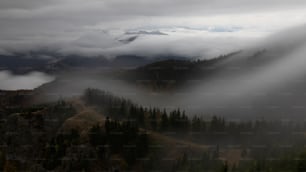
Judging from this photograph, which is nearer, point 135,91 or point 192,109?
point 192,109

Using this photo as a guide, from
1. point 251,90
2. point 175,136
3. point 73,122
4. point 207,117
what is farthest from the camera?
point 251,90

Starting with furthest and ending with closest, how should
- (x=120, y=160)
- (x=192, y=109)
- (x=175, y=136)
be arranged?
1. (x=192, y=109)
2. (x=175, y=136)
3. (x=120, y=160)

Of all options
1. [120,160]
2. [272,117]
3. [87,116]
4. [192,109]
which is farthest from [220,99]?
[120,160]

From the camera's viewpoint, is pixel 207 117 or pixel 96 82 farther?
pixel 96 82

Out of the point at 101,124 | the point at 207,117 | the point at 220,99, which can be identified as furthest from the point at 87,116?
the point at 220,99

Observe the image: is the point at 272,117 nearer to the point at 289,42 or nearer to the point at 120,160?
the point at 120,160

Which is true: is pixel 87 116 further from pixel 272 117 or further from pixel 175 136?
pixel 272 117

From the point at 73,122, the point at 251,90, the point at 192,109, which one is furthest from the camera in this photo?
the point at 251,90

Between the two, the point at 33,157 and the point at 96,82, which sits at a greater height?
the point at 96,82

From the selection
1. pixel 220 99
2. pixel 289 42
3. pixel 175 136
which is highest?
pixel 289 42
